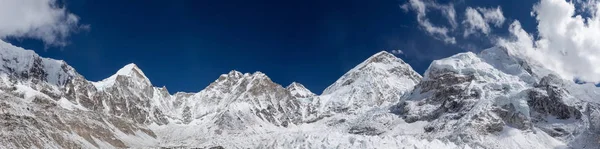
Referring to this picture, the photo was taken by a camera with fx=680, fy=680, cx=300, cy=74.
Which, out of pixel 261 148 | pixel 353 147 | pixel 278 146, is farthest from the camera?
pixel 261 148

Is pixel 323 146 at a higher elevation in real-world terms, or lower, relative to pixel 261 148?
lower

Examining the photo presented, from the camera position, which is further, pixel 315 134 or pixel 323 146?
pixel 315 134

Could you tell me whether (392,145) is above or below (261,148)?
below

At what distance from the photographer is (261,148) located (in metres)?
196

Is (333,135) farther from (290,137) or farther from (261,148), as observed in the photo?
(261,148)

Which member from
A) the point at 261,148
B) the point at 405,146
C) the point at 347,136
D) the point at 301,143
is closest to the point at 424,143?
the point at 405,146

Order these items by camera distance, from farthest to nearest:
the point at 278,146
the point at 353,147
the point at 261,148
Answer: the point at 261,148 < the point at 278,146 < the point at 353,147

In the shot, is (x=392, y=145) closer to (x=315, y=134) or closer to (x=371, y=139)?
(x=371, y=139)

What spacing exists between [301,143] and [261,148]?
2310cm

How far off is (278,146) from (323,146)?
50.1ft

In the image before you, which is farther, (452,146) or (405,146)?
(452,146)

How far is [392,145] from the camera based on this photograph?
570ft

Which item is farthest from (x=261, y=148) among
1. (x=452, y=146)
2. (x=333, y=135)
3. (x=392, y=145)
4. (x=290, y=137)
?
(x=452, y=146)

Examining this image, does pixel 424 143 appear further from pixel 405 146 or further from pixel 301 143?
pixel 301 143
